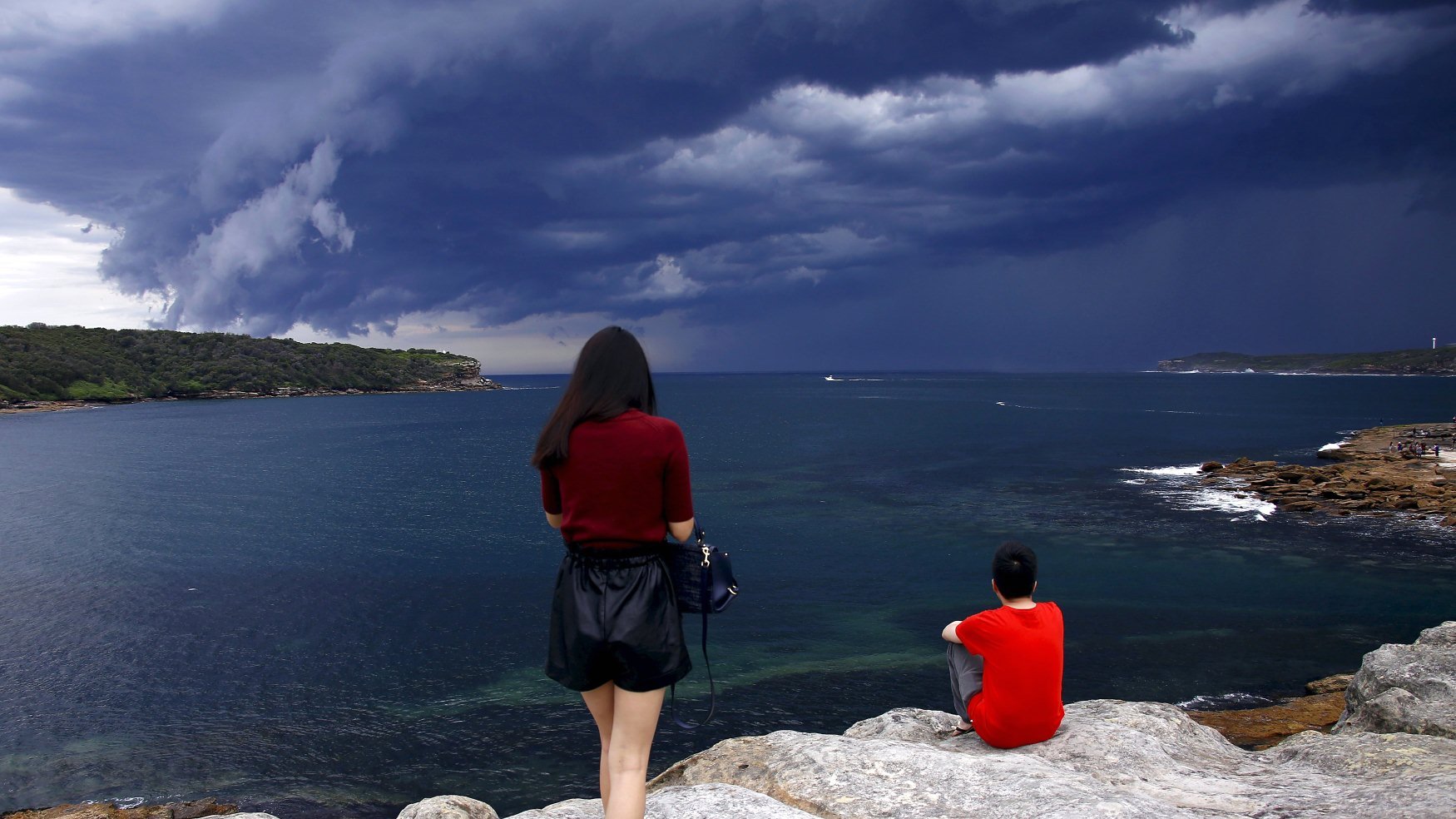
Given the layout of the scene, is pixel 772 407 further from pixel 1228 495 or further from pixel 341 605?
pixel 341 605

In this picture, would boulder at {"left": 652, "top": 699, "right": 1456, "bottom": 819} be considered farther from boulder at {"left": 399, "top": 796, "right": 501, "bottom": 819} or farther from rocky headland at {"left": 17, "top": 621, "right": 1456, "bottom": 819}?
boulder at {"left": 399, "top": 796, "right": 501, "bottom": 819}

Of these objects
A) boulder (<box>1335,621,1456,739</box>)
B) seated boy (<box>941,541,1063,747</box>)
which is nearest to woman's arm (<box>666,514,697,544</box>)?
seated boy (<box>941,541,1063,747</box>)

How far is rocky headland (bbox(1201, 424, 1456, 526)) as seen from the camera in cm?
4062

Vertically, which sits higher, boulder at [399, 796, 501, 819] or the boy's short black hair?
the boy's short black hair

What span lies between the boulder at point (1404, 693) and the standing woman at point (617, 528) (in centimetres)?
954

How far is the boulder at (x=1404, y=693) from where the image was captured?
9.27 meters

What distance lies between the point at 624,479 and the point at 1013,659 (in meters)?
4.47

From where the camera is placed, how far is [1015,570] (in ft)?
22.5

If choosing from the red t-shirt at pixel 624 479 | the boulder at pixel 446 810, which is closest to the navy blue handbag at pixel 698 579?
the red t-shirt at pixel 624 479

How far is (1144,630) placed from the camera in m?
22.9

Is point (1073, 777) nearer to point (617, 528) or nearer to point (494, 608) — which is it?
point (617, 528)

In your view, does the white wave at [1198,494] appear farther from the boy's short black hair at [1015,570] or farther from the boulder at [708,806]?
the boulder at [708,806]

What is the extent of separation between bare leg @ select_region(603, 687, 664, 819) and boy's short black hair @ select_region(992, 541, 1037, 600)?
352cm

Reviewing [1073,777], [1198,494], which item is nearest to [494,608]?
[1073,777]
